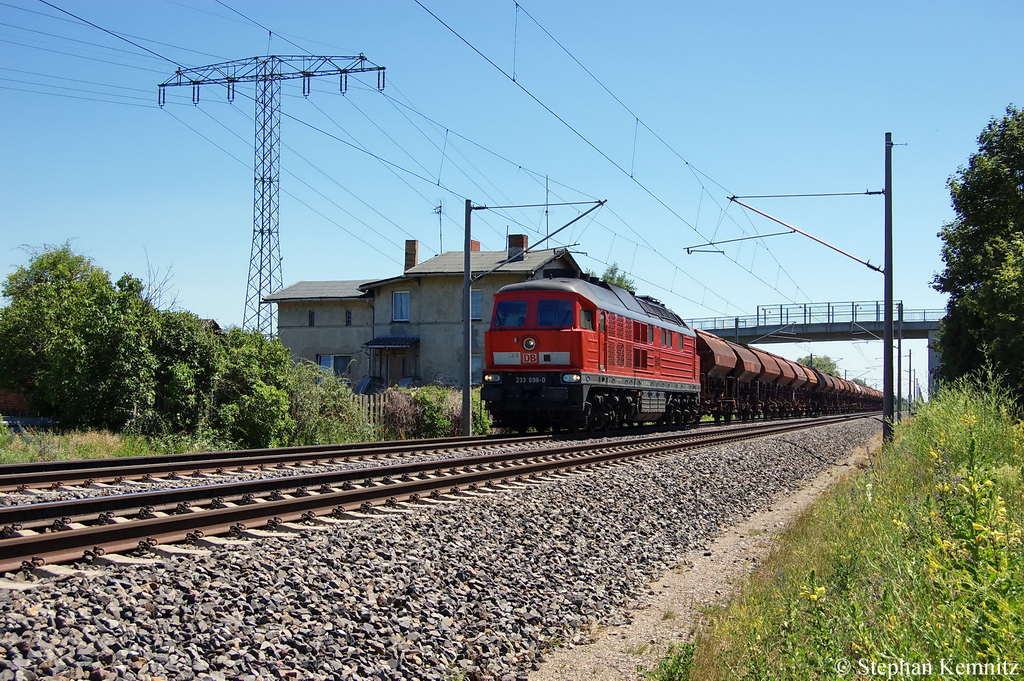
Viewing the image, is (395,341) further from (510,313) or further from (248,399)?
(248,399)

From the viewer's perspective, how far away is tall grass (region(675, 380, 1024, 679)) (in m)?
3.56

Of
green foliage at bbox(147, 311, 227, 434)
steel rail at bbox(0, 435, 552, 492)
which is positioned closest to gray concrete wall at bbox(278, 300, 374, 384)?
green foliage at bbox(147, 311, 227, 434)

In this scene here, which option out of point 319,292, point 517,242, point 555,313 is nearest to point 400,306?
point 319,292

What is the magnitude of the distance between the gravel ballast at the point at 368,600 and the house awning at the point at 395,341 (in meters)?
30.6

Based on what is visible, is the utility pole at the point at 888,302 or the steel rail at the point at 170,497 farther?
the utility pole at the point at 888,302

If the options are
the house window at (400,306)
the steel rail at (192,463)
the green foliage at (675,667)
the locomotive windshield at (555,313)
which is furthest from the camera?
the house window at (400,306)

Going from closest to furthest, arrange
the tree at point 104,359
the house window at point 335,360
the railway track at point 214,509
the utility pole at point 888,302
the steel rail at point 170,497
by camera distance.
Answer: the railway track at point 214,509, the steel rail at point 170,497, the tree at point 104,359, the utility pole at point 888,302, the house window at point 335,360

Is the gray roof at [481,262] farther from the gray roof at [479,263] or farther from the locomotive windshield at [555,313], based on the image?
the locomotive windshield at [555,313]

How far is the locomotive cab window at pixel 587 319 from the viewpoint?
1934 cm

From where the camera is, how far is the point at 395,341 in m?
41.2

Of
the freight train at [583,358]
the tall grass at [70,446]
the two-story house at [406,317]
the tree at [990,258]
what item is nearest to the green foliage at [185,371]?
the tall grass at [70,446]

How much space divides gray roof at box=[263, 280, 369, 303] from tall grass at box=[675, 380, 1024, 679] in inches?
1446

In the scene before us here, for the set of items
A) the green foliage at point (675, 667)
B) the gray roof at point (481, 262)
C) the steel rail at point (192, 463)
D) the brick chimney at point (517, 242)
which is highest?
the brick chimney at point (517, 242)

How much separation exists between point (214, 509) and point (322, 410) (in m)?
12.3
